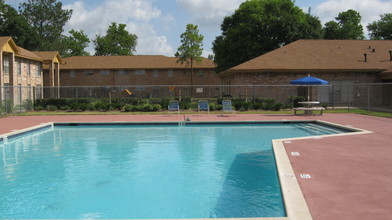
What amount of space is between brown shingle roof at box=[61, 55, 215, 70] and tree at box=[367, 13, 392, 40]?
2620 cm

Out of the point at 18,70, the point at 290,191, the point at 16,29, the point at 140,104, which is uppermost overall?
the point at 16,29

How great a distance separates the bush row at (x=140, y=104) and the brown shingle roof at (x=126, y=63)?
67.4 feet

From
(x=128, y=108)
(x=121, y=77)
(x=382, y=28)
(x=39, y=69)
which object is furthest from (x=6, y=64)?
(x=382, y=28)

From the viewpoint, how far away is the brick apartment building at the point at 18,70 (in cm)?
3033

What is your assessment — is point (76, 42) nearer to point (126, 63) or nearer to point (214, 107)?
point (126, 63)

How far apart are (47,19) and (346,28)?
47.4m

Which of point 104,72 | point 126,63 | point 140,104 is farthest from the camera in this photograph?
point 126,63

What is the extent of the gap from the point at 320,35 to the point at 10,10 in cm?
4040

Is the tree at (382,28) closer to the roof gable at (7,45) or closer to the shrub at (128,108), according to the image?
the shrub at (128,108)

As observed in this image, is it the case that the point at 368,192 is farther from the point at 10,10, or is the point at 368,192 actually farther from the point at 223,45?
the point at 10,10

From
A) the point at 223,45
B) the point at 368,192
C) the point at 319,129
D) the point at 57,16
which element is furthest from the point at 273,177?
the point at 57,16

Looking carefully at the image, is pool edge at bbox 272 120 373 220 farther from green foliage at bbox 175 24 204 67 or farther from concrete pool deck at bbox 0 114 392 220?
green foliage at bbox 175 24 204 67

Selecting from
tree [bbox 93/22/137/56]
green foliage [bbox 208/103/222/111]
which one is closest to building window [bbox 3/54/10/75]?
green foliage [bbox 208/103/222/111]

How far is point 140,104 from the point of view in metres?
27.5
